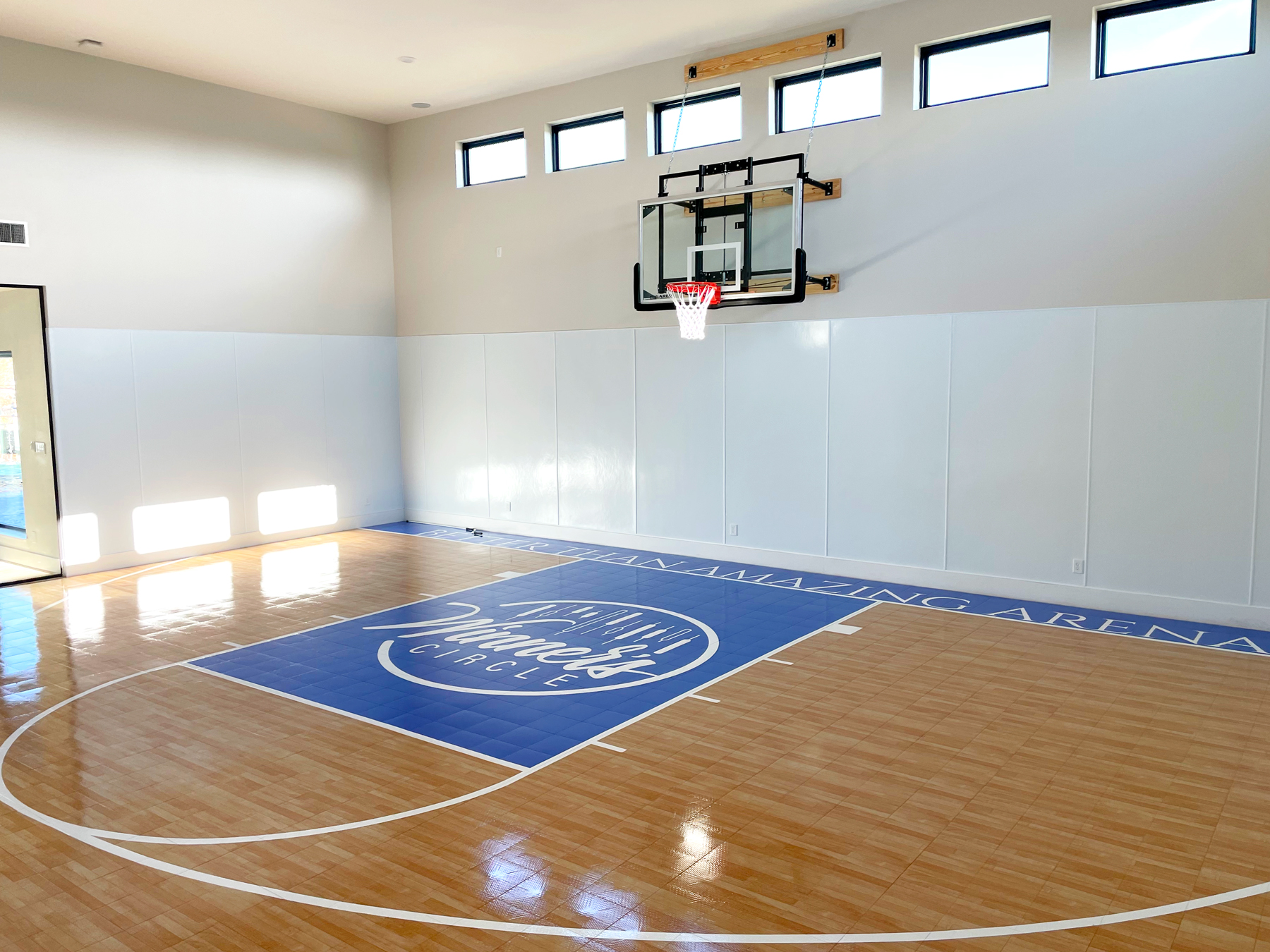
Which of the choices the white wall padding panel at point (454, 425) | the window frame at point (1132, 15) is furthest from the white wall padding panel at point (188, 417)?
the window frame at point (1132, 15)

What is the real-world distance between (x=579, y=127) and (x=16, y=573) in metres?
8.75

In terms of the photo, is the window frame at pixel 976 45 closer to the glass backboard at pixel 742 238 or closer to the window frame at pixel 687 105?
the glass backboard at pixel 742 238

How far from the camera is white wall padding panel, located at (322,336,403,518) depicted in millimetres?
13195

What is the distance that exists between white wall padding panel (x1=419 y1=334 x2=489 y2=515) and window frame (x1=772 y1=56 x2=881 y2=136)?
5061 mm

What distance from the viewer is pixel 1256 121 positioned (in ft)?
25.3

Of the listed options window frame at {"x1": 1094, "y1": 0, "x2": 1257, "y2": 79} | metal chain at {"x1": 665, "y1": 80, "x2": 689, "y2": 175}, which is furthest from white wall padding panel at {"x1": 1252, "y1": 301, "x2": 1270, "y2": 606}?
metal chain at {"x1": 665, "y1": 80, "x2": 689, "y2": 175}

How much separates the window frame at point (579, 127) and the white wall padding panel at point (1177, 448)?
6.05 metres

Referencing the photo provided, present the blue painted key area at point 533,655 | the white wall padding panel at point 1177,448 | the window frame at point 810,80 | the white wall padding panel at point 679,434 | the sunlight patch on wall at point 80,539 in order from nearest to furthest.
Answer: the blue painted key area at point 533,655 → the white wall padding panel at point 1177,448 → the window frame at point 810,80 → the sunlight patch on wall at point 80,539 → the white wall padding panel at point 679,434

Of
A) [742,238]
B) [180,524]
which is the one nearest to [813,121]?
[742,238]

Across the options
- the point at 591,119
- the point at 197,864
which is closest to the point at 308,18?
the point at 591,119

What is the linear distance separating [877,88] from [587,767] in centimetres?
770

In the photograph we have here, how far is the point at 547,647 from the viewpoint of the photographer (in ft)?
24.8

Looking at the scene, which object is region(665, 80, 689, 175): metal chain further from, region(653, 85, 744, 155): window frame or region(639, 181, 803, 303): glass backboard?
region(639, 181, 803, 303): glass backboard

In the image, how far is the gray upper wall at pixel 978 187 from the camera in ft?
26.0
